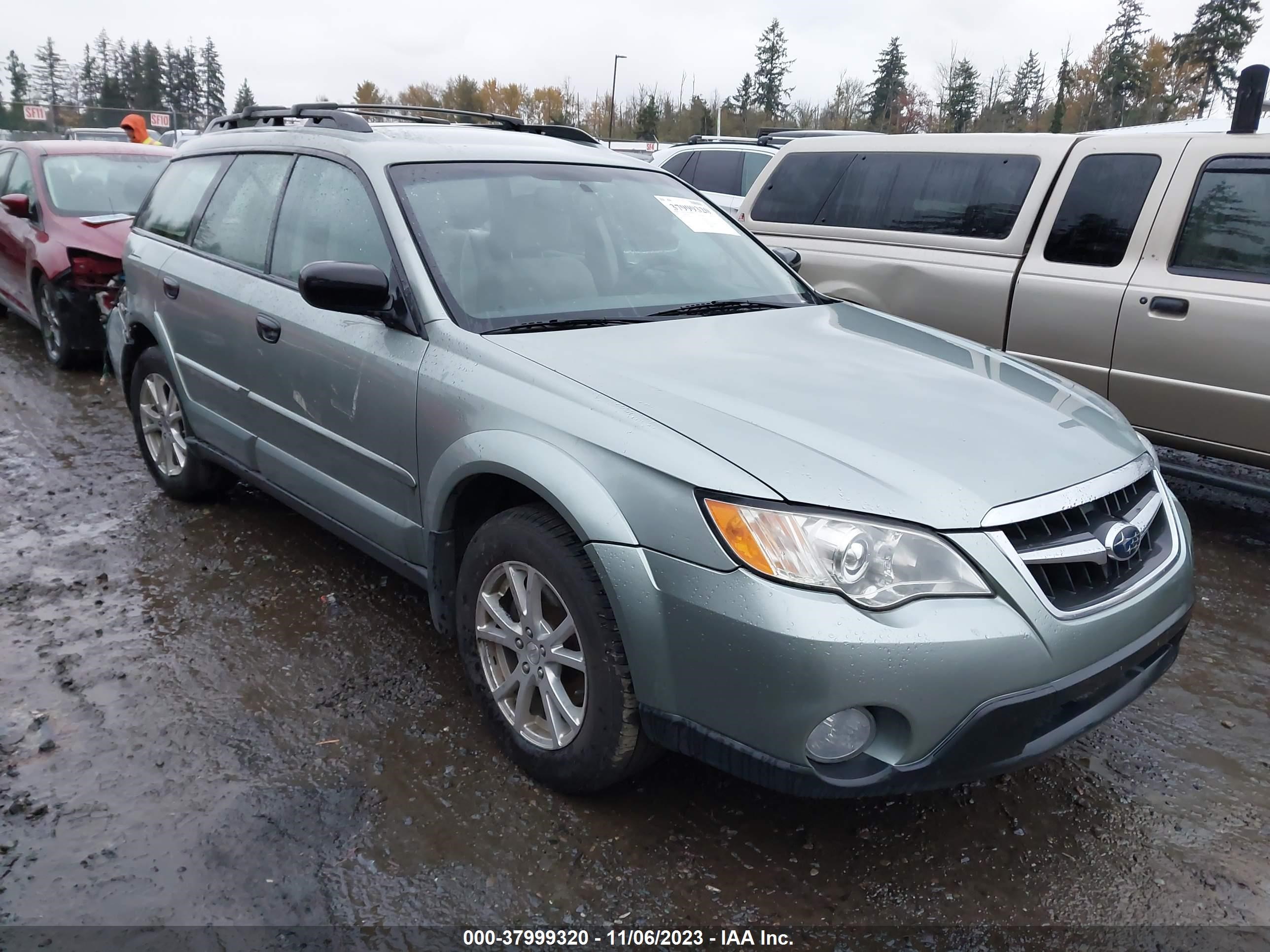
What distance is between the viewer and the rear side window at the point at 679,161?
1040cm

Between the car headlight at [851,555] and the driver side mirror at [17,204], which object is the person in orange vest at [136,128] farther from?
the car headlight at [851,555]

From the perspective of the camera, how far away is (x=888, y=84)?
6650 centimetres

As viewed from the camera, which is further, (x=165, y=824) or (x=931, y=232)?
(x=931, y=232)

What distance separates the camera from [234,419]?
389cm

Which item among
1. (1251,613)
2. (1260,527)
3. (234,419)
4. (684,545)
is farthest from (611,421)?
(1260,527)

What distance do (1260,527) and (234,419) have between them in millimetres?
4918

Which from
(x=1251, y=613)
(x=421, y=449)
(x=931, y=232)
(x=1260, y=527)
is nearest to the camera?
(x=421, y=449)

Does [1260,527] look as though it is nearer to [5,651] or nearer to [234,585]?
[234,585]

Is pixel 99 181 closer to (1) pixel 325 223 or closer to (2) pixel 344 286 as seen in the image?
(1) pixel 325 223

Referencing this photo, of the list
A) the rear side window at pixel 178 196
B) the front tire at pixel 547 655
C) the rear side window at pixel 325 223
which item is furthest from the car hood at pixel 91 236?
the front tire at pixel 547 655

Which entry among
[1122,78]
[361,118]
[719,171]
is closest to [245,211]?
[361,118]

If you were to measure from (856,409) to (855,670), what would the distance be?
73 cm

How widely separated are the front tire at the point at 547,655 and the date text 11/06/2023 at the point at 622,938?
372 mm

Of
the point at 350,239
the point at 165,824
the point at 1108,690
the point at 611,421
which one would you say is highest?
the point at 350,239
